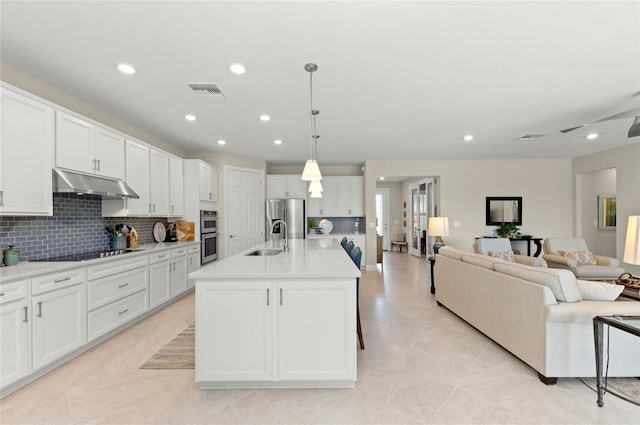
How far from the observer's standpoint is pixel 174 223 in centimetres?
516

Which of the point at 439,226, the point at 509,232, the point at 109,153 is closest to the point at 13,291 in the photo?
the point at 109,153

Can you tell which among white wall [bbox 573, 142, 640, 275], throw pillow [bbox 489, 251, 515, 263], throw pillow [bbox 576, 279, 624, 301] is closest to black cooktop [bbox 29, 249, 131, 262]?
throw pillow [bbox 576, 279, 624, 301]

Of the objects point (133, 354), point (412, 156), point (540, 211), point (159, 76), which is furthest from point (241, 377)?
point (540, 211)

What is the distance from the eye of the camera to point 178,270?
4.47 m

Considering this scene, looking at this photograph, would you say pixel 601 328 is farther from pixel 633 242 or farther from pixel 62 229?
pixel 62 229

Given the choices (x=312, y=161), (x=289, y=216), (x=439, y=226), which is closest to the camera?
(x=312, y=161)

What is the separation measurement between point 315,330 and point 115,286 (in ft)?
7.68

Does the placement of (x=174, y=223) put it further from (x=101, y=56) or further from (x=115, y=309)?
(x=101, y=56)

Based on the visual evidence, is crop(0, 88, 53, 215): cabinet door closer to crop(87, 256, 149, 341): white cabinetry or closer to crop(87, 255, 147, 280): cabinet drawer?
crop(87, 255, 147, 280): cabinet drawer

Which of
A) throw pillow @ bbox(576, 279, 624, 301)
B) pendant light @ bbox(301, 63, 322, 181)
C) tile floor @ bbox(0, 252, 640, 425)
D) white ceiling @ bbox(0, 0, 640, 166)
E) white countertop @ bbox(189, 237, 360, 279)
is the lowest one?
tile floor @ bbox(0, 252, 640, 425)

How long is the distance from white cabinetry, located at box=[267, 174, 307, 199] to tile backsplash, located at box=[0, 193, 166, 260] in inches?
138

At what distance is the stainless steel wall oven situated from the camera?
5289mm

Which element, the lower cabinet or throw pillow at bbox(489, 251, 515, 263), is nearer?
the lower cabinet

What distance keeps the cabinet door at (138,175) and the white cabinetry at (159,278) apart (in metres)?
0.64
